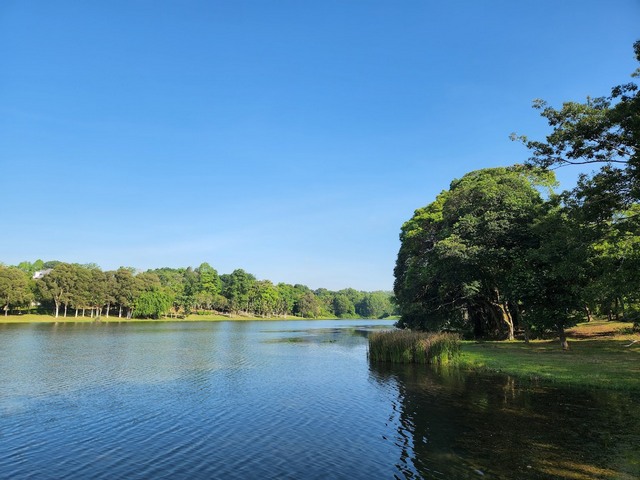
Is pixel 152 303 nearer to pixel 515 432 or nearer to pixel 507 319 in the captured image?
pixel 507 319

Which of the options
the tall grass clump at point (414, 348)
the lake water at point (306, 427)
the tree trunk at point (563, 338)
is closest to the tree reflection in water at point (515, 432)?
the lake water at point (306, 427)

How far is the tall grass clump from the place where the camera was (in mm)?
31969

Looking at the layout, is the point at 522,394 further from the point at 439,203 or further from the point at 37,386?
the point at 439,203

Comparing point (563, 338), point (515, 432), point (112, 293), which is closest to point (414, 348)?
point (563, 338)

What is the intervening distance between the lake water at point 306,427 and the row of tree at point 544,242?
30.4 ft

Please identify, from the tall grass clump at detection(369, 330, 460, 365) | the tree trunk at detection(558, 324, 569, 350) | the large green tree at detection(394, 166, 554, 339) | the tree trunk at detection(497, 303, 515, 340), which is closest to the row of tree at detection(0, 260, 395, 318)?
the large green tree at detection(394, 166, 554, 339)

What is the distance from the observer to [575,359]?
89.6 ft

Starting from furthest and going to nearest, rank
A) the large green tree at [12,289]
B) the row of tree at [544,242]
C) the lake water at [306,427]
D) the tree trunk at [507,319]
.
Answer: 1. the large green tree at [12,289]
2. the tree trunk at [507,319]
3. the row of tree at [544,242]
4. the lake water at [306,427]

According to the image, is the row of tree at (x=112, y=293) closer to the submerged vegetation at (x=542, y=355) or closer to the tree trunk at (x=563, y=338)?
the submerged vegetation at (x=542, y=355)

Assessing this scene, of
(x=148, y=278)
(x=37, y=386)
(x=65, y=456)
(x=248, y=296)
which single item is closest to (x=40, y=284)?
(x=148, y=278)

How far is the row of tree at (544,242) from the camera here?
2098cm

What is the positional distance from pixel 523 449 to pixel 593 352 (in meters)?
21.7

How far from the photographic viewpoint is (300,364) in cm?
3497

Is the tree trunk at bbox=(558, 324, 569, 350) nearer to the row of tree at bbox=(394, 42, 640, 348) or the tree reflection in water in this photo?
the row of tree at bbox=(394, 42, 640, 348)
